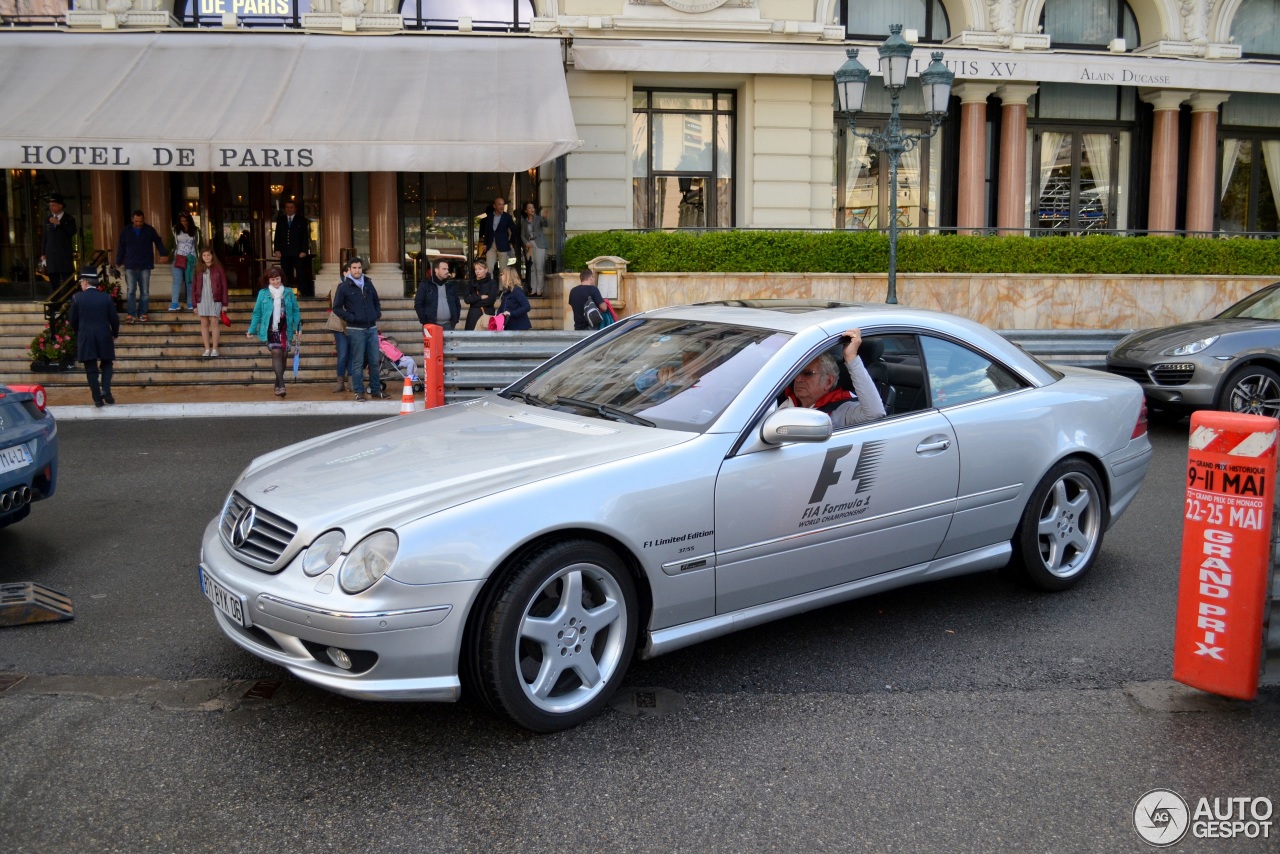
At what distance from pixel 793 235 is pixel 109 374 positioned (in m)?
10.1

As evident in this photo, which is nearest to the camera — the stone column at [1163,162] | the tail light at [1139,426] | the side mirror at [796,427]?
the side mirror at [796,427]

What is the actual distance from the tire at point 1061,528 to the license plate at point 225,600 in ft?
11.8

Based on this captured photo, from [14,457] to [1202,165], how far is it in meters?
22.7

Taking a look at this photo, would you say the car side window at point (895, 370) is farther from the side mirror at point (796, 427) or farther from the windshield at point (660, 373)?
the side mirror at point (796, 427)

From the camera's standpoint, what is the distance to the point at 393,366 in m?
15.9

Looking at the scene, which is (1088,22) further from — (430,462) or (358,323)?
(430,462)

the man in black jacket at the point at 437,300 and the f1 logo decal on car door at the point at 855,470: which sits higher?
the man in black jacket at the point at 437,300

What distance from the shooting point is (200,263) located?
1661 centimetres

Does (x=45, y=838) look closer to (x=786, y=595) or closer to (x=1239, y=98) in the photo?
(x=786, y=595)

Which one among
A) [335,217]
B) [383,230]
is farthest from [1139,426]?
[335,217]

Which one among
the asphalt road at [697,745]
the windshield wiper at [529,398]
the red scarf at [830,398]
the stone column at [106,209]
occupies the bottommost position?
the asphalt road at [697,745]

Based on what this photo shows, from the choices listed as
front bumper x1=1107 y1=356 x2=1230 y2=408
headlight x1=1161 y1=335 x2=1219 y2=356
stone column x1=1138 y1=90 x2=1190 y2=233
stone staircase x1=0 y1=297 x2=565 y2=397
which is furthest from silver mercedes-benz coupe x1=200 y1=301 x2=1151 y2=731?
stone column x1=1138 y1=90 x2=1190 y2=233

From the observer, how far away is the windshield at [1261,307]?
11547 mm

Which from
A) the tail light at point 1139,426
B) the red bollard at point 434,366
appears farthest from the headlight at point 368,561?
the red bollard at point 434,366
